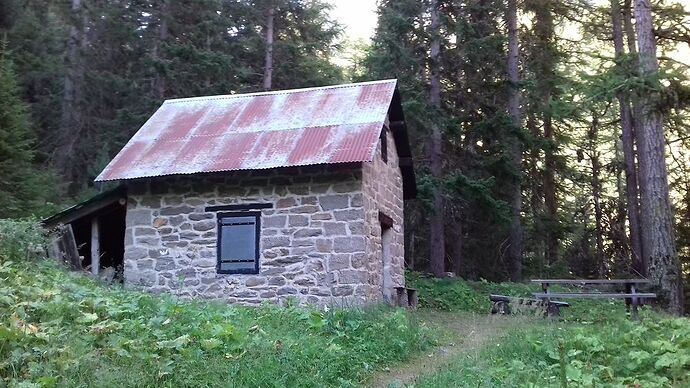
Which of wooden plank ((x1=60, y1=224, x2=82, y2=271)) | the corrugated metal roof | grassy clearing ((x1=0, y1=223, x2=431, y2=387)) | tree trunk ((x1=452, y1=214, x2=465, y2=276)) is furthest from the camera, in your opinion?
tree trunk ((x1=452, y1=214, x2=465, y2=276))

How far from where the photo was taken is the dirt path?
20.7 feet

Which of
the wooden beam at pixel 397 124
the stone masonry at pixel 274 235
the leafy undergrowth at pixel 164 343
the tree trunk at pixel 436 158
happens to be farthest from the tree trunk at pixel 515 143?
the leafy undergrowth at pixel 164 343

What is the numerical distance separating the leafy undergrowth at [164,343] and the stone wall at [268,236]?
2589 mm

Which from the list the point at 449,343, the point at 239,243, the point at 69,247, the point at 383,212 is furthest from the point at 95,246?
the point at 449,343

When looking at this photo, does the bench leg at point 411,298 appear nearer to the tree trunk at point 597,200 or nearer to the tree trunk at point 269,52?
the tree trunk at point 269,52

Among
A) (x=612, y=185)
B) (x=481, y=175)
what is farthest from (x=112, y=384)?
(x=612, y=185)

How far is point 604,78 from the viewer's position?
935cm

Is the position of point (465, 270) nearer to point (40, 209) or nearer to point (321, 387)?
point (40, 209)

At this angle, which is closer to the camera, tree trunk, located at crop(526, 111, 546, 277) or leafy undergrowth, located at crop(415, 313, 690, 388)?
leafy undergrowth, located at crop(415, 313, 690, 388)

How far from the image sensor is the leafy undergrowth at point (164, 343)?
4.52 metres

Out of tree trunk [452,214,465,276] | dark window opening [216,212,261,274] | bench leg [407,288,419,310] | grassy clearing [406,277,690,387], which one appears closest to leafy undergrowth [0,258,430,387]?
grassy clearing [406,277,690,387]

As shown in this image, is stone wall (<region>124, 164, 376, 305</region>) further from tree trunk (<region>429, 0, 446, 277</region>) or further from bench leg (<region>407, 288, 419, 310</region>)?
tree trunk (<region>429, 0, 446, 277</region>)

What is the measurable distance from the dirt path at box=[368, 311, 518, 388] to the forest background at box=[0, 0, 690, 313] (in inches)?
234

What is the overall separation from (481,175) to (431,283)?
4596 millimetres
